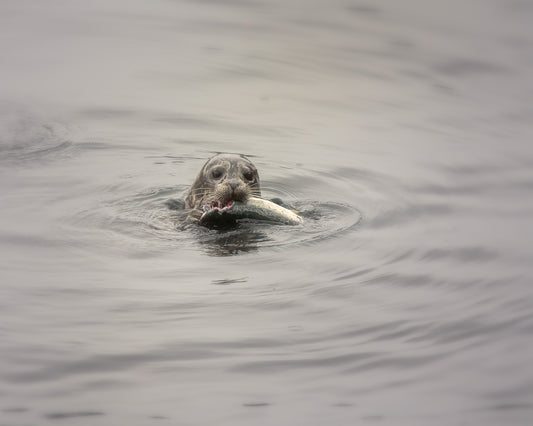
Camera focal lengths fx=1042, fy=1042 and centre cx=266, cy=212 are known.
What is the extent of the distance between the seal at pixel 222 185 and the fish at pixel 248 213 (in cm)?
12

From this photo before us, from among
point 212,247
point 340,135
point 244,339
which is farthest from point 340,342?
point 340,135

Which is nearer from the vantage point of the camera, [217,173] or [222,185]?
[222,185]

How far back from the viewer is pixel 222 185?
1045 centimetres

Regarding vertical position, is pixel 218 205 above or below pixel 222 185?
below

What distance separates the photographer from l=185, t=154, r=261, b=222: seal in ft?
34.1

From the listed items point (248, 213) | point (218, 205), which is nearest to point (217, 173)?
point (218, 205)

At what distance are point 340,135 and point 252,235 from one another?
184 inches

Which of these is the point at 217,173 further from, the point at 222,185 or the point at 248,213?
the point at 248,213

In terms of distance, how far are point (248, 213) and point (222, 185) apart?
1.65 feet

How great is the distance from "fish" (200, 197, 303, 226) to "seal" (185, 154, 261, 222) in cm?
12

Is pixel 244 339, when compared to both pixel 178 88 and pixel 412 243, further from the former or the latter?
pixel 178 88

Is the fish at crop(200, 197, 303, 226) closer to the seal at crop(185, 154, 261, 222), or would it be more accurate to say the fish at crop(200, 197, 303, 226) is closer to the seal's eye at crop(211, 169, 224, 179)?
the seal at crop(185, 154, 261, 222)

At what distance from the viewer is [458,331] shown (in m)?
7.78

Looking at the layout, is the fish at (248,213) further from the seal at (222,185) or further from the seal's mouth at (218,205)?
the seal at (222,185)
